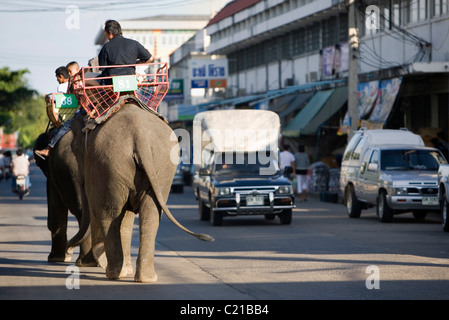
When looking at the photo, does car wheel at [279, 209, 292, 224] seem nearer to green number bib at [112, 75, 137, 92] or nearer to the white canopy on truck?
the white canopy on truck

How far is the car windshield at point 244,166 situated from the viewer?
21.8 meters

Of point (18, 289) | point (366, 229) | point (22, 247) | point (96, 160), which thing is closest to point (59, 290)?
point (18, 289)

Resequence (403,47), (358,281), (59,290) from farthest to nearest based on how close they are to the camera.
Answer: (403,47) → (358,281) → (59,290)

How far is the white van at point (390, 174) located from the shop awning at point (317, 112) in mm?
10655

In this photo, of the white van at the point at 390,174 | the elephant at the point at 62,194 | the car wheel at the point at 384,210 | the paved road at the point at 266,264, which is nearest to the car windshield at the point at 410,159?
the white van at the point at 390,174

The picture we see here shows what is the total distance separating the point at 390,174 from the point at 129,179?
1249 centimetres

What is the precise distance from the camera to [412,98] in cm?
3388

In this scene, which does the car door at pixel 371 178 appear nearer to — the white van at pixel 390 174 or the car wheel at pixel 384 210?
the white van at pixel 390 174

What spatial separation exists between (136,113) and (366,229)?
1025 centimetres

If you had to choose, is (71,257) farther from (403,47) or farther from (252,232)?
(403,47)

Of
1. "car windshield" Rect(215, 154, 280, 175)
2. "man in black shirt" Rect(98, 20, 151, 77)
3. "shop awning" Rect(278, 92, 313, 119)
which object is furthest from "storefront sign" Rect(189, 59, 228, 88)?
"man in black shirt" Rect(98, 20, 151, 77)

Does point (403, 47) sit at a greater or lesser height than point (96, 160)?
greater

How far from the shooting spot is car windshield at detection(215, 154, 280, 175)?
2177 cm

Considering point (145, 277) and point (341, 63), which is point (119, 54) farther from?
point (341, 63)
